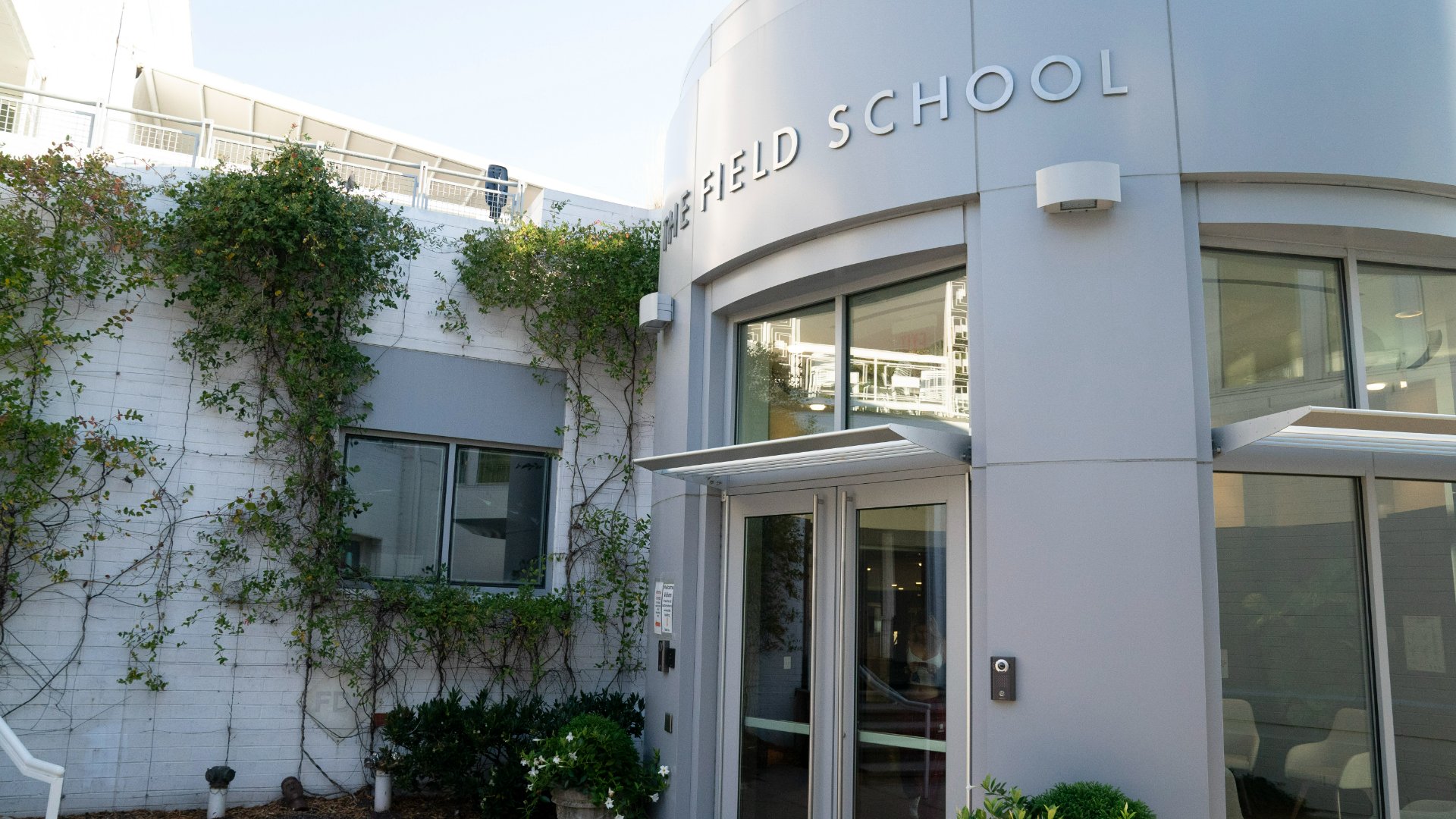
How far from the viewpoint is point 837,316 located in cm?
682

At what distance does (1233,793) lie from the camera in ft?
16.4

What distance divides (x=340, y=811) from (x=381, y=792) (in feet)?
1.11

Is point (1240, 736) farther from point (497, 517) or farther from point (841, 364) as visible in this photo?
point (497, 517)

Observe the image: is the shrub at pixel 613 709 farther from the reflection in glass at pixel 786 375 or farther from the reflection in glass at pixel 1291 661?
the reflection in glass at pixel 1291 661

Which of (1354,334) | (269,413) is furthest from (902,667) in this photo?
(269,413)

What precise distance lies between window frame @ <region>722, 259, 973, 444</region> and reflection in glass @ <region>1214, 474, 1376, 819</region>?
1546 millimetres

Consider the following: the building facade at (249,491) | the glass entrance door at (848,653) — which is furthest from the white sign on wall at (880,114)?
the building facade at (249,491)

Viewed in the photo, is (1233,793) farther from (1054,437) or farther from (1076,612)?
(1054,437)

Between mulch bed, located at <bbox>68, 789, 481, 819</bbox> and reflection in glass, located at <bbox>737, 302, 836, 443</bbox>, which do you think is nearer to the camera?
reflection in glass, located at <bbox>737, 302, 836, 443</bbox>

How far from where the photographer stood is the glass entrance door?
575cm

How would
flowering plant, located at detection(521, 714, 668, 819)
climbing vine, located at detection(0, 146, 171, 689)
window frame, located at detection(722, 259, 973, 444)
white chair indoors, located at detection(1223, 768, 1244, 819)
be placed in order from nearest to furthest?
white chair indoors, located at detection(1223, 768, 1244, 819), window frame, located at detection(722, 259, 973, 444), flowering plant, located at detection(521, 714, 668, 819), climbing vine, located at detection(0, 146, 171, 689)

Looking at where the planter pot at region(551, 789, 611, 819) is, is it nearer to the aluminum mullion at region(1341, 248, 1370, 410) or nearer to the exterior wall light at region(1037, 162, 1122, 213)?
the exterior wall light at region(1037, 162, 1122, 213)

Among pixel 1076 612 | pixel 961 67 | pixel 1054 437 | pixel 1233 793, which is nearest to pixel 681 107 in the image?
pixel 961 67

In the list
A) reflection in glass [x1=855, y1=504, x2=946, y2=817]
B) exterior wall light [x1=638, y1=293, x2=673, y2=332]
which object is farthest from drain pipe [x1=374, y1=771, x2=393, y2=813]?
exterior wall light [x1=638, y1=293, x2=673, y2=332]
